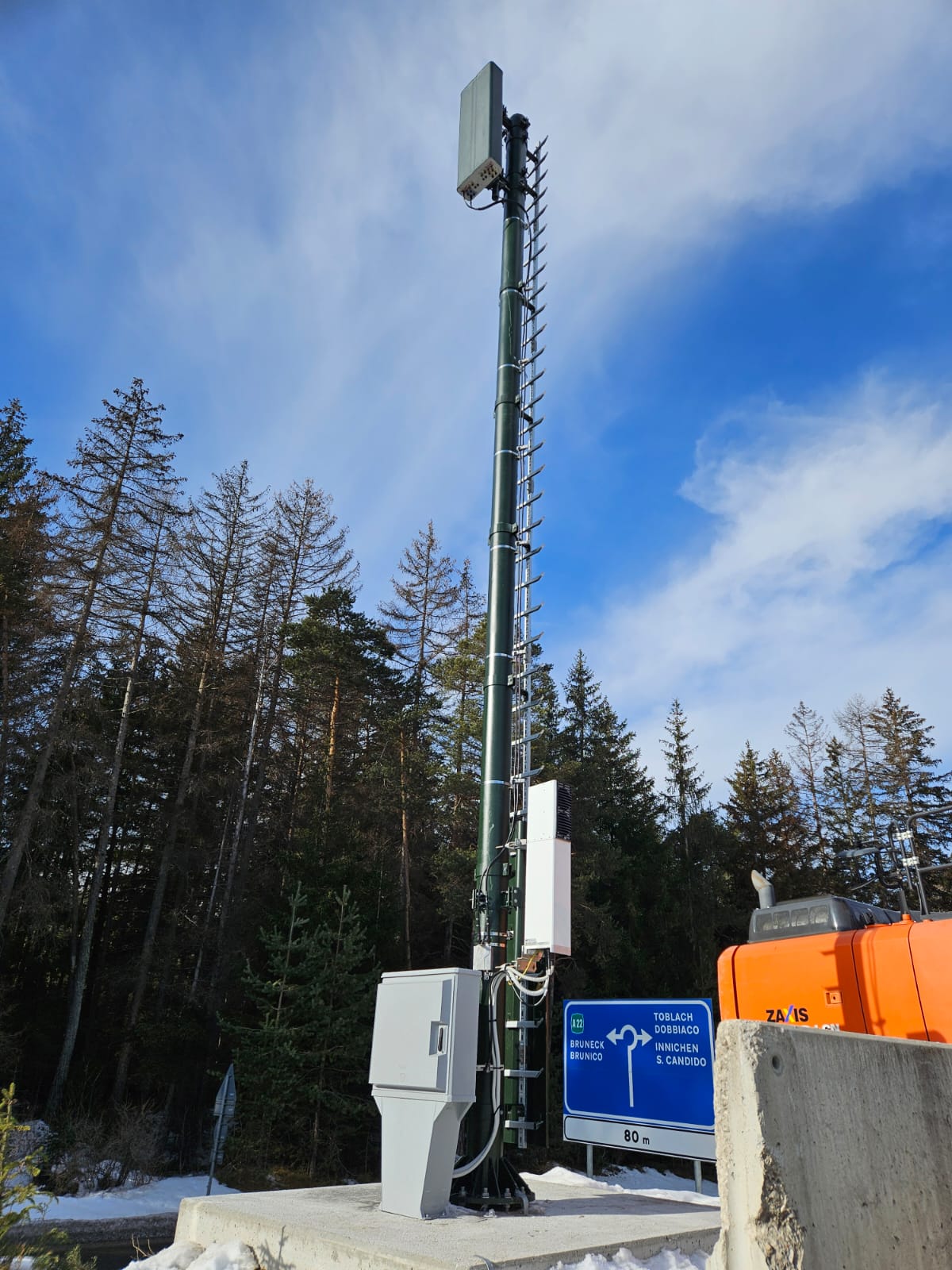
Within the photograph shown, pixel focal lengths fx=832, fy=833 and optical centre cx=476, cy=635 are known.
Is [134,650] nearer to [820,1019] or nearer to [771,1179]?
[820,1019]

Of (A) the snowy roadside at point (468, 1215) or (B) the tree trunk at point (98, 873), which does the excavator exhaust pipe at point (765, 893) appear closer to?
(A) the snowy roadside at point (468, 1215)

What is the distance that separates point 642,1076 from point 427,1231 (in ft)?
10.8

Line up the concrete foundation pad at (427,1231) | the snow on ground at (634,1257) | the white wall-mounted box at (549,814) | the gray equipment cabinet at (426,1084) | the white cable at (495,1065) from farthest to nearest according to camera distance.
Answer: the white wall-mounted box at (549,814), the white cable at (495,1065), the gray equipment cabinet at (426,1084), the snow on ground at (634,1257), the concrete foundation pad at (427,1231)

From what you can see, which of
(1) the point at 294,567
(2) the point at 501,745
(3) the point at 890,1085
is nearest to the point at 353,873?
(1) the point at 294,567

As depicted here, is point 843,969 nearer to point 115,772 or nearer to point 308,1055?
point 308,1055

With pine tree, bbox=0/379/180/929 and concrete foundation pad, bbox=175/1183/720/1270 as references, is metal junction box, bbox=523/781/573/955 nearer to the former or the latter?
concrete foundation pad, bbox=175/1183/720/1270

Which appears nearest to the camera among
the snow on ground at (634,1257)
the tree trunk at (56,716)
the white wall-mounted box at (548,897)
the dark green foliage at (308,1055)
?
the snow on ground at (634,1257)

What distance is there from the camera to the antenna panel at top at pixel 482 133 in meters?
10.4

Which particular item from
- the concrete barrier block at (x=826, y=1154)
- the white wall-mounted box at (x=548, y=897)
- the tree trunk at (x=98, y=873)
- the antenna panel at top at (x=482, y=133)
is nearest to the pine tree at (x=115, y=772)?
the tree trunk at (x=98, y=873)

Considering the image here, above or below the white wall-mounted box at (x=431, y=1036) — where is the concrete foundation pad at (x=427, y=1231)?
below

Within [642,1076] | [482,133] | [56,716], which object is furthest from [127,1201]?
[482,133]

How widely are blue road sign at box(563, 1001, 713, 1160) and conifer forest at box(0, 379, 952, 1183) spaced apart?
39.0 feet

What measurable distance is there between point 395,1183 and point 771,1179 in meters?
4.21

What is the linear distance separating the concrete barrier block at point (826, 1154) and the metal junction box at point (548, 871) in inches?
144
